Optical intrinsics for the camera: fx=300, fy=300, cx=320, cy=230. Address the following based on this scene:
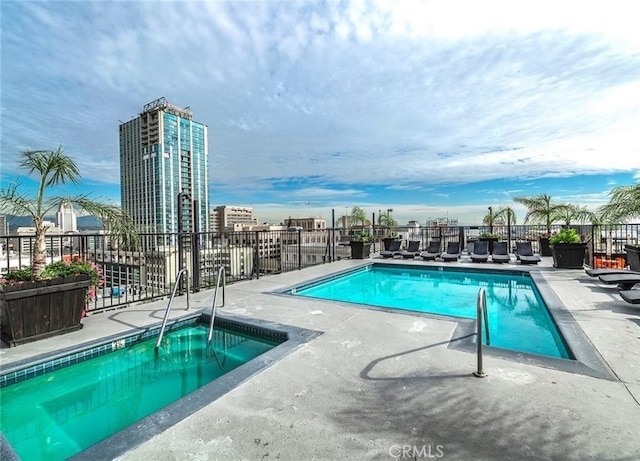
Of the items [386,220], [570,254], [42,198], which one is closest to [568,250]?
[570,254]

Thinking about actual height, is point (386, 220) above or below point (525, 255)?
above

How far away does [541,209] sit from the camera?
10859mm

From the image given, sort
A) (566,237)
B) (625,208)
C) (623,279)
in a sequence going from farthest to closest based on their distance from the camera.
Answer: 1. (566,237)
2. (625,208)
3. (623,279)

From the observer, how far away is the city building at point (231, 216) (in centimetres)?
2949

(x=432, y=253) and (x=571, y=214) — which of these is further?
(x=432, y=253)

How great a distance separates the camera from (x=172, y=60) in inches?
295

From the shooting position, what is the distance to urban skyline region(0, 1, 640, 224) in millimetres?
5633

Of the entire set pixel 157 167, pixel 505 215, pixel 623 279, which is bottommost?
pixel 623 279

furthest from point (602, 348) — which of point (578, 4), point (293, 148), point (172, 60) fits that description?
point (293, 148)

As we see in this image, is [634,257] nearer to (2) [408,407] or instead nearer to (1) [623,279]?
(1) [623,279]

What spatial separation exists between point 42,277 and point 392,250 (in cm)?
1019

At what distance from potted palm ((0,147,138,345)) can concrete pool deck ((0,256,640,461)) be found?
22 centimetres

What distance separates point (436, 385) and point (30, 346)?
155 inches

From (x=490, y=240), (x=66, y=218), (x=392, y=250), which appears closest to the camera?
(x=66, y=218)
